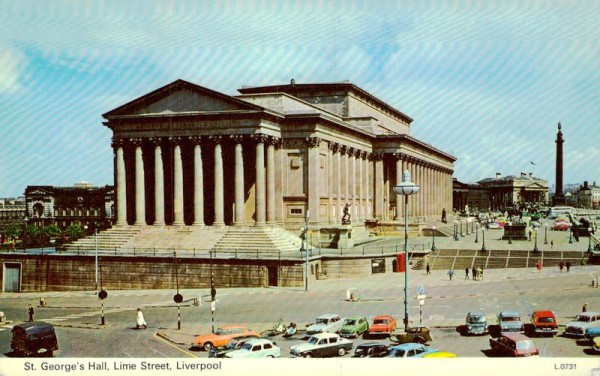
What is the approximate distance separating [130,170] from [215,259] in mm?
23097

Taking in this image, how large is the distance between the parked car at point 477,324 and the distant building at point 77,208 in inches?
1595

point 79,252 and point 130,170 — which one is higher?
point 130,170

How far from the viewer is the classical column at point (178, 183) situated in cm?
6588

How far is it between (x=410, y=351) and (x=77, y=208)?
6246 cm

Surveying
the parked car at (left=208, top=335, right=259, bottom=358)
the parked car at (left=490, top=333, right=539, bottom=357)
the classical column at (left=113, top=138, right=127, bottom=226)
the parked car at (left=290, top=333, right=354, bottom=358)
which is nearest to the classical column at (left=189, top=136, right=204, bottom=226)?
the classical column at (left=113, top=138, right=127, bottom=226)

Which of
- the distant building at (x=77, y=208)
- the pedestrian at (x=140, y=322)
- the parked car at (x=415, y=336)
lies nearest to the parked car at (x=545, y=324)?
the parked car at (x=415, y=336)

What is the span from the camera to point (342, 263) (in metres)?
53.2

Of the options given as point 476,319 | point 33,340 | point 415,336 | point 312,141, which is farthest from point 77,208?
point 476,319

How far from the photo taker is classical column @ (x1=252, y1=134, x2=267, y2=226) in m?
63.7

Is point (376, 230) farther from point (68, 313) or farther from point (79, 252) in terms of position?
point (68, 313)

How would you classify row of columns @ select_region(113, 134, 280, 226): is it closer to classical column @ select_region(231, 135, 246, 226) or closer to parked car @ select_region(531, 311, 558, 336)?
classical column @ select_region(231, 135, 246, 226)

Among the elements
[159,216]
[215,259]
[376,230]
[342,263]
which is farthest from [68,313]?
[376,230]

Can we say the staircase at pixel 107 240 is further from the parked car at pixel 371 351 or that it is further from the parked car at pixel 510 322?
the parked car at pixel 510 322

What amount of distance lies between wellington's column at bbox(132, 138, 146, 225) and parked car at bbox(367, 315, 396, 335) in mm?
40580
